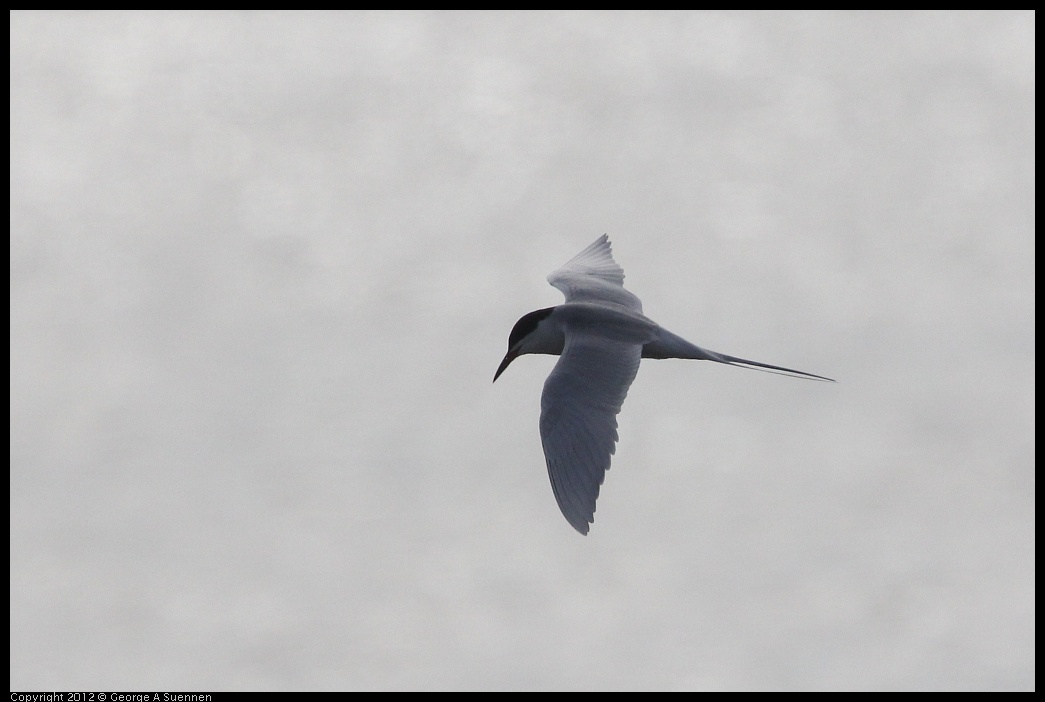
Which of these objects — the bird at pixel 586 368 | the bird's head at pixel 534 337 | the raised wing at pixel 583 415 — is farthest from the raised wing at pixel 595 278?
the raised wing at pixel 583 415

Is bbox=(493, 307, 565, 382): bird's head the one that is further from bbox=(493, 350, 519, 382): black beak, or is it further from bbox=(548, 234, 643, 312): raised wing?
bbox=(548, 234, 643, 312): raised wing

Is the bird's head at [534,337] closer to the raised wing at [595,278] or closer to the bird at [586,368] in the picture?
the bird at [586,368]

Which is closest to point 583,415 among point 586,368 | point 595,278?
point 586,368

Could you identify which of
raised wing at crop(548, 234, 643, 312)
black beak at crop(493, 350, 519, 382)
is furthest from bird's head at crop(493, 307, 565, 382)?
raised wing at crop(548, 234, 643, 312)

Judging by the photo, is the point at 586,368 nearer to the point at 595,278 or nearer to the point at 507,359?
the point at 507,359

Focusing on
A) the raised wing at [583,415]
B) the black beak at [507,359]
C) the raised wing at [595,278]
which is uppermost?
the raised wing at [595,278]

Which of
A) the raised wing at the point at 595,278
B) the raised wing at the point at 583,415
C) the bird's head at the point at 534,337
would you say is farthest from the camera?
the raised wing at the point at 595,278

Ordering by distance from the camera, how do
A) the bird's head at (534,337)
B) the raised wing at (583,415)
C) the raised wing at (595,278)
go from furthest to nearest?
the raised wing at (595,278)
the bird's head at (534,337)
the raised wing at (583,415)
